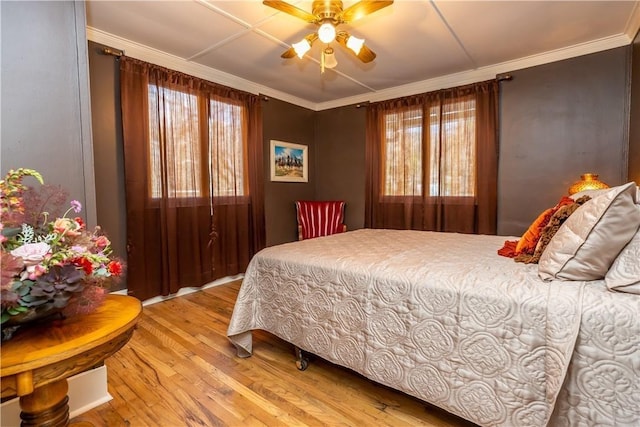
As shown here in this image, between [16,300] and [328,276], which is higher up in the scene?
[16,300]

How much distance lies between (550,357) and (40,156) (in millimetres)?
2335

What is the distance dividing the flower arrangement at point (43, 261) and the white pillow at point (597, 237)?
1.76 meters

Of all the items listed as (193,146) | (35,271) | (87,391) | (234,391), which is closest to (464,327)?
(234,391)

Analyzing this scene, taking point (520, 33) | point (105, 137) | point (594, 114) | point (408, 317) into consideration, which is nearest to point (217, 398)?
point (408, 317)

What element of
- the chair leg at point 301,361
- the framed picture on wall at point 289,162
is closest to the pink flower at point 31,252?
the chair leg at point 301,361

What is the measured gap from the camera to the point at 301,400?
67.7 inches

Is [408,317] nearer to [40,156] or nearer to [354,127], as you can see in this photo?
[40,156]

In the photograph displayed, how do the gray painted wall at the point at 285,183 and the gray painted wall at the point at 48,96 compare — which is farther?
the gray painted wall at the point at 285,183

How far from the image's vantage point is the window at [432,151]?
3738 millimetres

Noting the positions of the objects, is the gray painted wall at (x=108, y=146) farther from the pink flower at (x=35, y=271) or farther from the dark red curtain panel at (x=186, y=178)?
the pink flower at (x=35, y=271)

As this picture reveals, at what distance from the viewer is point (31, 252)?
3.13ft

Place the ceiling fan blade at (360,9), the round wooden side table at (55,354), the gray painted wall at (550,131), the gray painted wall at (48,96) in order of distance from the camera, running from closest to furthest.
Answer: the round wooden side table at (55,354) → the gray painted wall at (48,96) → the ceiling fan blade at (360,9) → the gray painted wall at (550,131)

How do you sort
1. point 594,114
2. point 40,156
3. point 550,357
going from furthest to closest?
point 594,114
point 40,156
point 550,357

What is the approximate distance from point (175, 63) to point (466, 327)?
365cm
